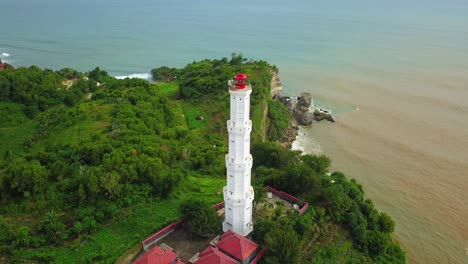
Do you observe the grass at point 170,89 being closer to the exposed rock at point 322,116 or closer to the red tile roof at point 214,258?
the exposed rock at point 322,116

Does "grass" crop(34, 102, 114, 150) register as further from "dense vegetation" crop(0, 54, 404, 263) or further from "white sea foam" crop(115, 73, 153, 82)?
"white sea foam" crop(115, 73, 153, 82)

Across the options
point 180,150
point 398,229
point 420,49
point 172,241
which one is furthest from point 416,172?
point 420,49

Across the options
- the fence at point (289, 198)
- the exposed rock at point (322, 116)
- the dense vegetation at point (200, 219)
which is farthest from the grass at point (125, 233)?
the exposed rock at point (322, 116)

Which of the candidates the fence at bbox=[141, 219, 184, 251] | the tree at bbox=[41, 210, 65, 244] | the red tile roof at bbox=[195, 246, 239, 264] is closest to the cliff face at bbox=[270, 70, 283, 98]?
the fence at bbox=[141, 219, 184, 251]

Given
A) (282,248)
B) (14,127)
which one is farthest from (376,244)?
(14,127)

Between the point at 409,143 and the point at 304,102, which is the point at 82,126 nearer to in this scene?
the point at 304,102

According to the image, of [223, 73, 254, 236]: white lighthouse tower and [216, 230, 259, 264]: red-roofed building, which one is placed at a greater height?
[223, 73, 254, 236]: white lighthouse tower
